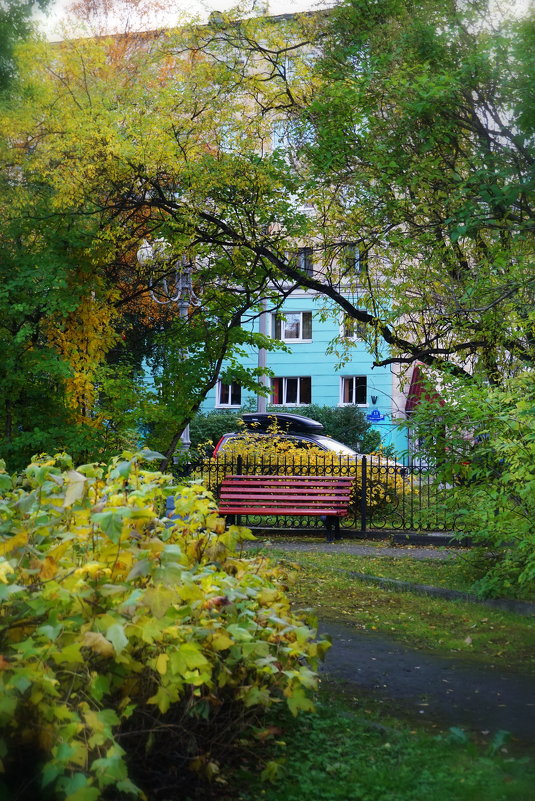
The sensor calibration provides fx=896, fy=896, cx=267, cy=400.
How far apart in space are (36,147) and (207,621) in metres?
10.1

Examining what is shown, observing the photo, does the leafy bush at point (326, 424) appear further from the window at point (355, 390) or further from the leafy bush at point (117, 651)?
the leafy bush at point (117, 651)

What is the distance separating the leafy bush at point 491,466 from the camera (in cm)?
768

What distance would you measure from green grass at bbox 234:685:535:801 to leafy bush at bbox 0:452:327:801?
0.27m

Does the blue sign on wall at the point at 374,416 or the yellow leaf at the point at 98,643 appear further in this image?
the blue sign on wall at the point at 374,416

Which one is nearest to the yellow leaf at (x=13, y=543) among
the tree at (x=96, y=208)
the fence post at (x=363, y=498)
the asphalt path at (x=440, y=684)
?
the asphalt path at (x=440, y=684)

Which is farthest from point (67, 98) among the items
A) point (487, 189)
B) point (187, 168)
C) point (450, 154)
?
point (487, 189)

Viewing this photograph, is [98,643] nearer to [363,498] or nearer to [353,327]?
[353,327]

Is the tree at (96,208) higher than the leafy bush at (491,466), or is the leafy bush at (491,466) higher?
the tree at (96,208)

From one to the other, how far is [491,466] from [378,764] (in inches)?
219

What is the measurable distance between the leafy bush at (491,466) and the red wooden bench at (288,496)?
4.42m

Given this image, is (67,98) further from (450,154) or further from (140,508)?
(140,508)

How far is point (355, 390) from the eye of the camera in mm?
38312

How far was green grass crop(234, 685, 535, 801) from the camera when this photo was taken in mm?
3660

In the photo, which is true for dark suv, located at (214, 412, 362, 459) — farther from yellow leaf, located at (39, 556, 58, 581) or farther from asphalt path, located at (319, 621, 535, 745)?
yellow leaf, located at (39, 556, 58, 581)
